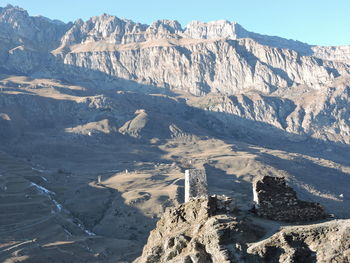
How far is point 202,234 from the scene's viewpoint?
28734mm

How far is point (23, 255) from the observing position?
425ft

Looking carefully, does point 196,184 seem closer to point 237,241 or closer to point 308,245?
point 237,241

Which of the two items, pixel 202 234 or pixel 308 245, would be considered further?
pixel 202 234

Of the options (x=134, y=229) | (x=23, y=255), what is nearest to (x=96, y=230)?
(x=134, y=229)

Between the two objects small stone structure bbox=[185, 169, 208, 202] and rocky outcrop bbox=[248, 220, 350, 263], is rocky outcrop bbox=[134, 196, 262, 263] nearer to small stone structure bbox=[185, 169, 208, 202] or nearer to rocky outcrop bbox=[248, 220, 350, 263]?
rocky outcrop bbox=[248, 220, 350, 263]

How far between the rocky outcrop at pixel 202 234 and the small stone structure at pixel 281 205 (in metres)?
2.17

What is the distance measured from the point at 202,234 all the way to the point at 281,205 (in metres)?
7.03

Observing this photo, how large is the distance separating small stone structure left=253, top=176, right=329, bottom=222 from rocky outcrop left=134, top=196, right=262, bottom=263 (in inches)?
85.3

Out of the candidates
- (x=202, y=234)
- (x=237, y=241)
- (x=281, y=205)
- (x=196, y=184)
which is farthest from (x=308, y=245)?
(x=196, y=184)

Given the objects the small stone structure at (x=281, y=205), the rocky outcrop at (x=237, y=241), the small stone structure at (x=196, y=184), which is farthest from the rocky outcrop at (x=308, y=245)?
the small stone structure at (x=196, y=184)

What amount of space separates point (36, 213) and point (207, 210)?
14997 centimetres

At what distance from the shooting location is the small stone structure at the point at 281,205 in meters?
32.7

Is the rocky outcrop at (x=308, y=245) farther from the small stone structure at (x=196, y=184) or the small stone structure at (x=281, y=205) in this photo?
the small stone structure at (x=196, y=184)

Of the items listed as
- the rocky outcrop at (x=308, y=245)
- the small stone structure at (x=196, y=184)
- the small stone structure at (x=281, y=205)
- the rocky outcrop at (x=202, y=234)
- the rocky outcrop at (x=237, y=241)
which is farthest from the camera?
the small stone structure at (x=196, y=184)
